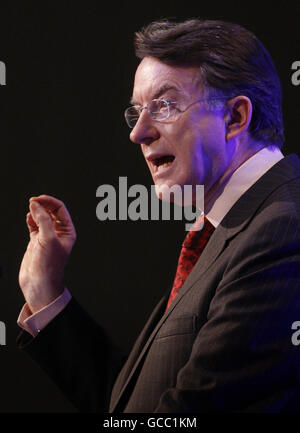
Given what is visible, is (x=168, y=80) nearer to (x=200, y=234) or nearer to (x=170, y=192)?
(x=170, y=192)

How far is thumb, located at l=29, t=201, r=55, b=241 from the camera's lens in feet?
4.95

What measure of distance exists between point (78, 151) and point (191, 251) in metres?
0.92

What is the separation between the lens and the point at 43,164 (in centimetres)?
215

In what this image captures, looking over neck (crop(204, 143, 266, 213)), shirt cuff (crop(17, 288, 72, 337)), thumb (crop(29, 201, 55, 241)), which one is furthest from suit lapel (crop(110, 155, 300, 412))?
thumb (crop(29, 201, 55, 241))

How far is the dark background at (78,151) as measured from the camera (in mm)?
2107

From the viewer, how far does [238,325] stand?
0.99 m

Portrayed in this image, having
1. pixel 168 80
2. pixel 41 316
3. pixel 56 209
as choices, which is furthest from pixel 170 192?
pixel 41 316

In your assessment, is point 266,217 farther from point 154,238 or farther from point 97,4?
point 97,4
